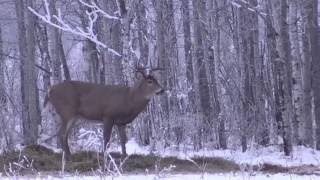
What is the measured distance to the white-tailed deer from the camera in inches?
510

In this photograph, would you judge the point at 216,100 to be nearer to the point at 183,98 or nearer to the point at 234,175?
the point at 183,98

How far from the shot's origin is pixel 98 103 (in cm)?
1302

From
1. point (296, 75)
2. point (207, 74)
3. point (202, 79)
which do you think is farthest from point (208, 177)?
point (202, 79)

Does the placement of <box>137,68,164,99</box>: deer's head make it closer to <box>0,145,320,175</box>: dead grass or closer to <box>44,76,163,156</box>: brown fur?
<box>44,76,163,156</box>: brown fur

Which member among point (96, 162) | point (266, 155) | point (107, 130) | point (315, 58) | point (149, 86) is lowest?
point (266, 155)

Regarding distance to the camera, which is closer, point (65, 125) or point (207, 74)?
point (65, 125)

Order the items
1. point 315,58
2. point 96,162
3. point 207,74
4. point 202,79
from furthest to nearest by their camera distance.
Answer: point 315,58, point 202,79, point 207,74, point 96,162

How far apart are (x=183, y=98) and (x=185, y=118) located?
2.76 metres

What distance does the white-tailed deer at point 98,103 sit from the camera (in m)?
12.9

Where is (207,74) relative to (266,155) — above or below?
above

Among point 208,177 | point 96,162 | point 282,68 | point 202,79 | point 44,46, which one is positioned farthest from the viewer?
point 44,46

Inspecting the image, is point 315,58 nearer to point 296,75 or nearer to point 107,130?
point 296,75

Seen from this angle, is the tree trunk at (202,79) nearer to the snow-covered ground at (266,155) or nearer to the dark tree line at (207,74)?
the dark tree line at (207,74)

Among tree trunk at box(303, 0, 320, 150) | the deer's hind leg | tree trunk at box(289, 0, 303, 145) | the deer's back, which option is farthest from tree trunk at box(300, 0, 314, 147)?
the deer's hind leg
